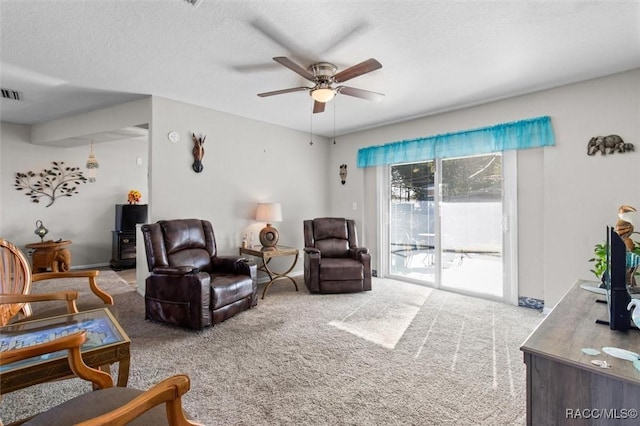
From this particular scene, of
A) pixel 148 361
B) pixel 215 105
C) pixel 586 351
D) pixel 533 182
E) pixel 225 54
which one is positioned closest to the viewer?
pixel 586 351

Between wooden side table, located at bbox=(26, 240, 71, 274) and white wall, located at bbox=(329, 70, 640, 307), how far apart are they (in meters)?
6.71

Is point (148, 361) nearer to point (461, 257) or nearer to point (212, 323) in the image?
point (212, 323)

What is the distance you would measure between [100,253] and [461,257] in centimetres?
666

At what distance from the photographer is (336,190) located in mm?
5652

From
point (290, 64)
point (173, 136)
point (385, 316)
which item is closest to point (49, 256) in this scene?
point (173, 136)

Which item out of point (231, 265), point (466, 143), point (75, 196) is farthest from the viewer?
point (75, 196)

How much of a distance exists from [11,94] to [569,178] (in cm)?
651

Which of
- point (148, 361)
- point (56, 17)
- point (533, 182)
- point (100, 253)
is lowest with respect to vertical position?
point (148, 361)

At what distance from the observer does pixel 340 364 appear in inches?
88.6

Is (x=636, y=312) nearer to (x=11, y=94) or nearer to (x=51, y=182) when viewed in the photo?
(x=11, y=94)

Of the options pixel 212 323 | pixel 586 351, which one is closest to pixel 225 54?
pixel 212 323

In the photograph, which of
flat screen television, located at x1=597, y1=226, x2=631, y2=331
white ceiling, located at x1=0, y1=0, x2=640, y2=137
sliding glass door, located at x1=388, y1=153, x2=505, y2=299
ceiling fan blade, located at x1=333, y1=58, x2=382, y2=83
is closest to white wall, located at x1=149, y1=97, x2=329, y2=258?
white ceiling, located at x1=0, y1=0, x2=640, y2=137

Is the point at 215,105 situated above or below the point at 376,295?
above

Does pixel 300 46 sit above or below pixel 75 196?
above
